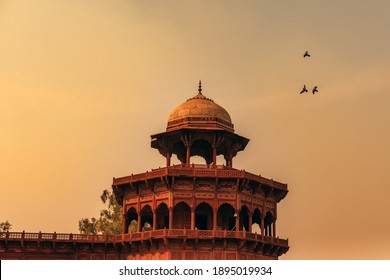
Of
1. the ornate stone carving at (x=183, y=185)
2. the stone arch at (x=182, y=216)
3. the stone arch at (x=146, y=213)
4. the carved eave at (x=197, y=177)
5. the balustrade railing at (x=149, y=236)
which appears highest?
the carved eave at (x=197, y=177)

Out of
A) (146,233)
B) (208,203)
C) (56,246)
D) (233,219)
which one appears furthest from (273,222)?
(56,246)

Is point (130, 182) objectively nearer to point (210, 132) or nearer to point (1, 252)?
point (210, 132)

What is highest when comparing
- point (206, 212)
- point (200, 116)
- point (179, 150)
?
point (200, 116)

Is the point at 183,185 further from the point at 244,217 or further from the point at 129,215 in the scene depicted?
the point at 244,217

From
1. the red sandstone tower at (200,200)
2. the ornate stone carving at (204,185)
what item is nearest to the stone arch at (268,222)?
the red sandstone tower at (200,200)

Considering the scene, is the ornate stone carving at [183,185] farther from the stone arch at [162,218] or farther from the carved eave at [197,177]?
the stone arch at [162,218]

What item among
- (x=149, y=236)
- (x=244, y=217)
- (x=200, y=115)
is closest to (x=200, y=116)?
(x=200, y=115)

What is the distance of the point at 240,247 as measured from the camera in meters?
44.2

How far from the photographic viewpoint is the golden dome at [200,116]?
48.1m

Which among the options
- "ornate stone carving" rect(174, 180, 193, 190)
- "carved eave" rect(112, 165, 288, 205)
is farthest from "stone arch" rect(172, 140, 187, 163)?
"ornate stone carving" rect(174, 180, 193, 190)

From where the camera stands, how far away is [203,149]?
5238 centimetres

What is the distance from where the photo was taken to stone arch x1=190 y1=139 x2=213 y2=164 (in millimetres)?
51000

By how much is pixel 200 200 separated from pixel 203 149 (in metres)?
8.41

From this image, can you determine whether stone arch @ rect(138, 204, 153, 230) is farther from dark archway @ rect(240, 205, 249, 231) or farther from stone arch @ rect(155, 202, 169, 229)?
dark archway @ rect(240, 205, 249, 231)
